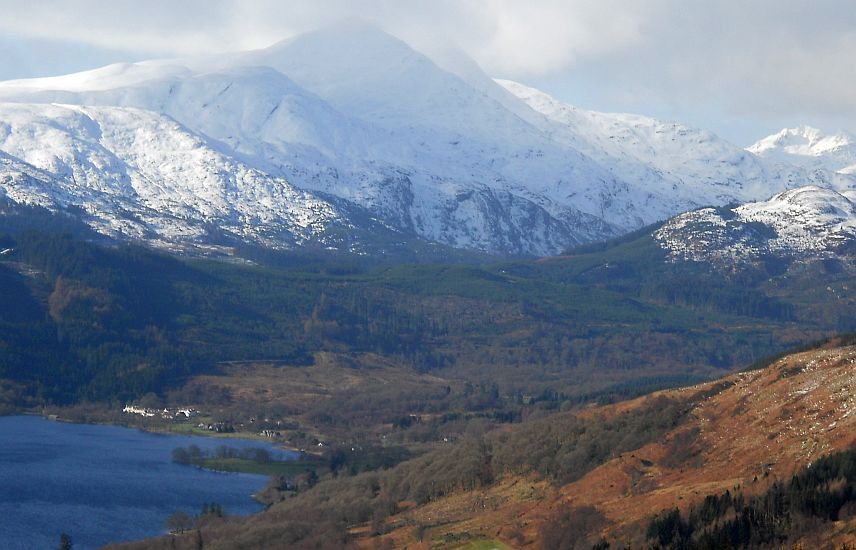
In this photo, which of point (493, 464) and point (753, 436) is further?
point (493, 464)

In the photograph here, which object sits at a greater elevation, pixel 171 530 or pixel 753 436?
pixel 753 436

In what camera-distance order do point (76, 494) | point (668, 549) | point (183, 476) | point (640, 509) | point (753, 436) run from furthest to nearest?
point (183, 476) → point (76, 494) → point (753, 436) → point (640, 509) → point (668, 549)

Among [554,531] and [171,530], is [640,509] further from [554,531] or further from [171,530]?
[171,530]

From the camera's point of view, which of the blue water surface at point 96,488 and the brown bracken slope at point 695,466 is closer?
the brown bracken slope at point 695,466

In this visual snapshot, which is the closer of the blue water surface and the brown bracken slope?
the brown bracken slope

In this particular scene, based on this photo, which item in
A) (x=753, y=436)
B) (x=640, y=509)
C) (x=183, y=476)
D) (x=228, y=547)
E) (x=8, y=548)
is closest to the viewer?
(x=640, y=509)

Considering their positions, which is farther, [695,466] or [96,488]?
[96,488]

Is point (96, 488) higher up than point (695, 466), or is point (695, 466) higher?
point (695, 466)

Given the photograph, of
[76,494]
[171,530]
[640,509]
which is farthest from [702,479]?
[76,494]
